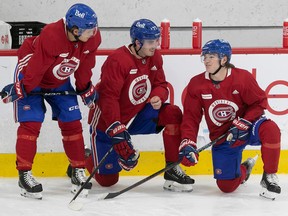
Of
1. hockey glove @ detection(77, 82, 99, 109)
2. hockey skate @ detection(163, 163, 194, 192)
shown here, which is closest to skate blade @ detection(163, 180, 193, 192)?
hockey skate @ detection(163, 163, 194, 192)

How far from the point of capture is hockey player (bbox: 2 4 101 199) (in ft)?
12.6

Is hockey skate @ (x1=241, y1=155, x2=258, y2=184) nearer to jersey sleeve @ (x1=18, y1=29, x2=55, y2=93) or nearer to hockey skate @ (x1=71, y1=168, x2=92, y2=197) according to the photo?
hockey skate @ (x1=71, y1=168, x2=92, y2=197)

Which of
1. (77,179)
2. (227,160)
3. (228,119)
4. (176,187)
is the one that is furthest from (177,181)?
(77,179)

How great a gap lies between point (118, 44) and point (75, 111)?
2503mm

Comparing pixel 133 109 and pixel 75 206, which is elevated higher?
pixel 133 109

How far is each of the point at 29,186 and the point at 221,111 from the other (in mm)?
1073

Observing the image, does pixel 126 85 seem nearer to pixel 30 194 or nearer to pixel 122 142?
pixel 122 142

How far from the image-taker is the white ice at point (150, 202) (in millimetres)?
3742

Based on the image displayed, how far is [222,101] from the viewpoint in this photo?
4.10m

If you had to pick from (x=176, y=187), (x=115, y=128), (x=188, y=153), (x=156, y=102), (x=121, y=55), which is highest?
(x=121, y=55)

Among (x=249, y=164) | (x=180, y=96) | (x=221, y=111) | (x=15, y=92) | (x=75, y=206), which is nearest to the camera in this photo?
(x=75, y=206)

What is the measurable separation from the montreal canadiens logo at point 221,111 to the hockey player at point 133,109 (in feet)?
0.64

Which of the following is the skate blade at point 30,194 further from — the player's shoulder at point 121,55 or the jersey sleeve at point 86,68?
the player's shoulder at point 121,55

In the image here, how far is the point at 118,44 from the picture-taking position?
6566mm
